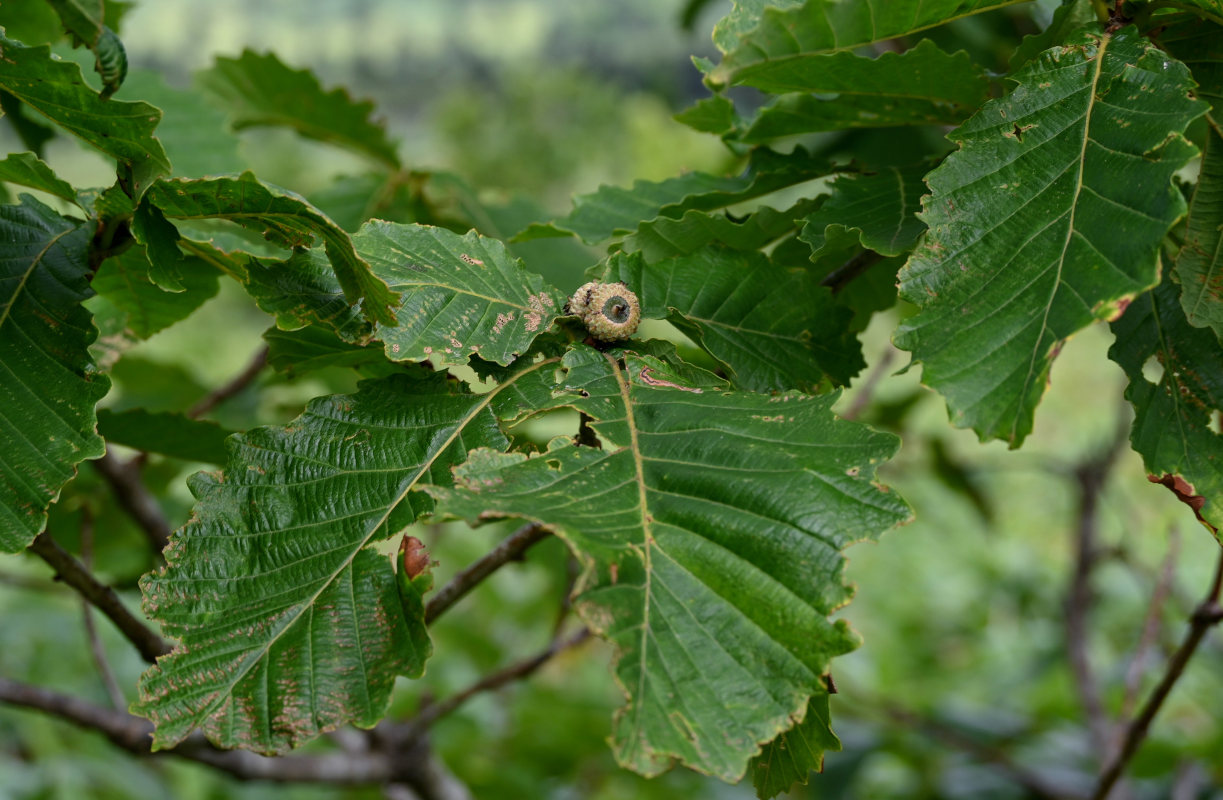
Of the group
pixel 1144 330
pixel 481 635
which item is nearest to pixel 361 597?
pixel 1144 330

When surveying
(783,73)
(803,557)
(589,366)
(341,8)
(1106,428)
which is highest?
(341,8)

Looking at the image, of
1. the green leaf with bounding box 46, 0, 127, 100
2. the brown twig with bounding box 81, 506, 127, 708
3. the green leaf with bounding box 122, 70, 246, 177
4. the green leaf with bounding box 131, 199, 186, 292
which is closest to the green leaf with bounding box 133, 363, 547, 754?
the green leaf with bounding box 131, 199, 186, 292

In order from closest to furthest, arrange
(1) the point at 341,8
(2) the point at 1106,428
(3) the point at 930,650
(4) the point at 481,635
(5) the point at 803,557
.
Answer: (5) the point at 803,557 → (4) the point at 481,635 → (3) the point at 930,650 → (2) the point at 1106,428 → (1) the point at 341,8

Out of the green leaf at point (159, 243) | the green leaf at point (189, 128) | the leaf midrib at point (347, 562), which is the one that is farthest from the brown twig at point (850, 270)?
the green leaf at point (189, 128)

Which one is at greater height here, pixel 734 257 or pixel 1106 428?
pixel 1106 428

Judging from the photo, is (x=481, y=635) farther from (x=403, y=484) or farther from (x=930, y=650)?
(x=403, y=484)

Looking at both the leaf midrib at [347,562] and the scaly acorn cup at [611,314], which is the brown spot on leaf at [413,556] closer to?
the leaf midrib at [347,562]
